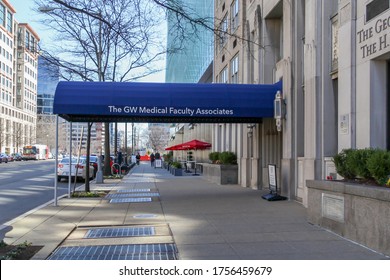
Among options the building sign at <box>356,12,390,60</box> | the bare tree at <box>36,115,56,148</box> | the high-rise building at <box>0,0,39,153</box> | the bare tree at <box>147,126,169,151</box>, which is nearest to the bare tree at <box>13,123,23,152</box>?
the high-rise building at <box>0,0,39,153</box>

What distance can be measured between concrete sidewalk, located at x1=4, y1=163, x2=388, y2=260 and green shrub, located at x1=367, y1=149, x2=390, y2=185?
1.18 meters

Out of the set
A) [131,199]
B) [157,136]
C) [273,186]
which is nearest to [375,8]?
[273,186]

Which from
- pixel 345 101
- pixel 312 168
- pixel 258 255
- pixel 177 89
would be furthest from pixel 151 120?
pixel 258 255

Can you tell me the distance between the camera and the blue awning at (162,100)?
13.5 meters

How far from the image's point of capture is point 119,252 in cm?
713

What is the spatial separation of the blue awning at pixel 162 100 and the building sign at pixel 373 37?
501 cm

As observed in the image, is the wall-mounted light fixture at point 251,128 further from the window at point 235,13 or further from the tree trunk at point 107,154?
the tree trunk at point 107,154

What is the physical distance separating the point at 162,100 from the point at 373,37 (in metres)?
6.73

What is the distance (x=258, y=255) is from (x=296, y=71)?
8365mm

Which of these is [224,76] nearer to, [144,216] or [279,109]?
[279,109]

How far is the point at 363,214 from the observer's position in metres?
7.15

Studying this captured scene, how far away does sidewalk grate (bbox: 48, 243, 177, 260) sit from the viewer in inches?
265

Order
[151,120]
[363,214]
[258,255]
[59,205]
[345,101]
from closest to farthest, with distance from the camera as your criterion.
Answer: [258,255], [363,214], [345,101], [59,205], [151,120]

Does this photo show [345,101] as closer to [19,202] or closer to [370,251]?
[370,251]
